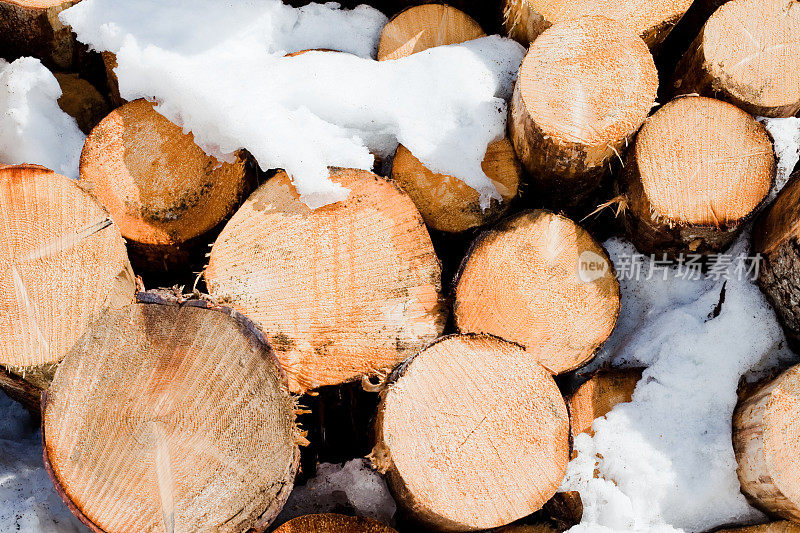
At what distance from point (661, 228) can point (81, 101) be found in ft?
7.54

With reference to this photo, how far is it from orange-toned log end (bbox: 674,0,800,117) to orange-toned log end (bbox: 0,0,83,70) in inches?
93.3

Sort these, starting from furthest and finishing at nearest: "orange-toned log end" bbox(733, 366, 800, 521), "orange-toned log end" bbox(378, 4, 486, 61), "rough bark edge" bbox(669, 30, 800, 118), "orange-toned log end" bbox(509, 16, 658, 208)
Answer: "orange-toned log end" bbox(378, 4, 486, 61) < "rough bark edge" bbox(669, 30, 800, 118) < "orange-toned log end" bbox(509, 16, 658, 208) < "orange-toned log end" bbox(733, 366, 800, 521)

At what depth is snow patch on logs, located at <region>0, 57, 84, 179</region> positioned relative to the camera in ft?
6.86

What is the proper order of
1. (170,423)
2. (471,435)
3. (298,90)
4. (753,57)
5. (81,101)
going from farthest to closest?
(81,101) < (298,90) < (753,57) < (471,435) < (170,423)

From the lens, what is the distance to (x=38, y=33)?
2.20 metres

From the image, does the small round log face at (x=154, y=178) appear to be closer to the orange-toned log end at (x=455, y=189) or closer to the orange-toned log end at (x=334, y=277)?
the orange-toned log end at (x=334, y=277)

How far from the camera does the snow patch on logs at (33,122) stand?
2090mm

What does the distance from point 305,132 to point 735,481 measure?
1.82 m

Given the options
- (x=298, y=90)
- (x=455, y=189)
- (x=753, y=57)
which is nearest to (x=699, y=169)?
(x=753, y=57)

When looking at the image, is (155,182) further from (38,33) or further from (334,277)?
(38,33)

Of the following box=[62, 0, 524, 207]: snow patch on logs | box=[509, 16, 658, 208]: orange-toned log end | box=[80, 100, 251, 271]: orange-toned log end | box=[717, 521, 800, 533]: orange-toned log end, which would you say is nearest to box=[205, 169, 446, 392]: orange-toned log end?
box=[62, 0, 524, 207]: snow patch on logs

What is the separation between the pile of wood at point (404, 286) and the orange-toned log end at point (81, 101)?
0.13ft

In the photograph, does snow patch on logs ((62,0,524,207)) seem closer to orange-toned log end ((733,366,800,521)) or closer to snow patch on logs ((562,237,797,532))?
snow patch on logs ((562,237,797,532))

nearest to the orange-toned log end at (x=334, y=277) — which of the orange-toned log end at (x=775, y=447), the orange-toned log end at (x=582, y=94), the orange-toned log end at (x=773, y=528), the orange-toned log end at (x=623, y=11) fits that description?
the orange-toned log end at (x=582, y=94)
